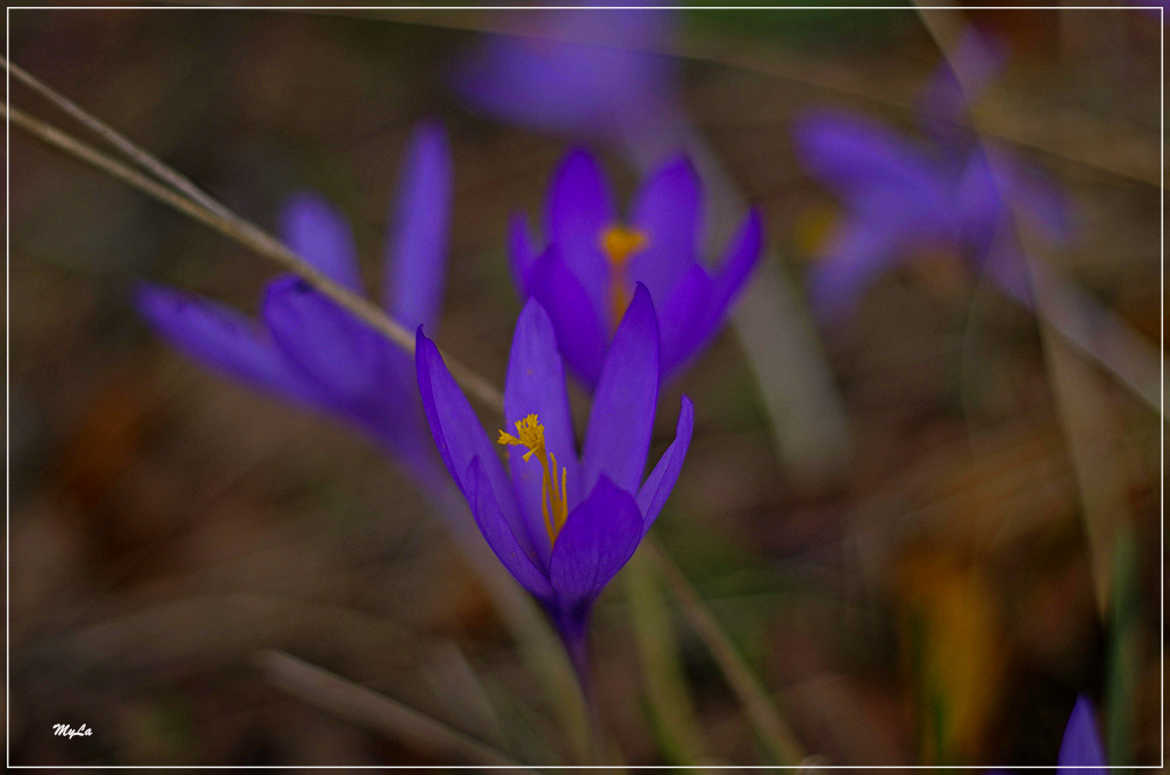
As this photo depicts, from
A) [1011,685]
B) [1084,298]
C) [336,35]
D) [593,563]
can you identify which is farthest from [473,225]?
[593,563]

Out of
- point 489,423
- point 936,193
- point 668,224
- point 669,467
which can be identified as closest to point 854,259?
point 936,193

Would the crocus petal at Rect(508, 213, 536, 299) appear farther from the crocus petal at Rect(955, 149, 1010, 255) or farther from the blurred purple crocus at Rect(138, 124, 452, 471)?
the crocus petal at Rect(955, 149, 1010, 255)

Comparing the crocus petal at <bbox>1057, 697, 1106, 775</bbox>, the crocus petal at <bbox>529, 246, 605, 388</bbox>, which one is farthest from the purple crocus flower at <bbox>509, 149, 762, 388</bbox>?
the crocus petal at <bbox>1057, 697, 1106, 775</bbox>

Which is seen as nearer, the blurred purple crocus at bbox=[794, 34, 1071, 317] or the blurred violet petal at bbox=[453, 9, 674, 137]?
the blurred purple crocus at bbox=[794, 34, 1071, 317]

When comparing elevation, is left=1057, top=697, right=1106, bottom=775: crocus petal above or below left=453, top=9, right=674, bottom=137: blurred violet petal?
below

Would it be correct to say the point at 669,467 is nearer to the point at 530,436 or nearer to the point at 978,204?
the point at 530,436

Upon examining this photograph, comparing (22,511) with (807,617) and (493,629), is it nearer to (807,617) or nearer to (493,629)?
(493,629)
